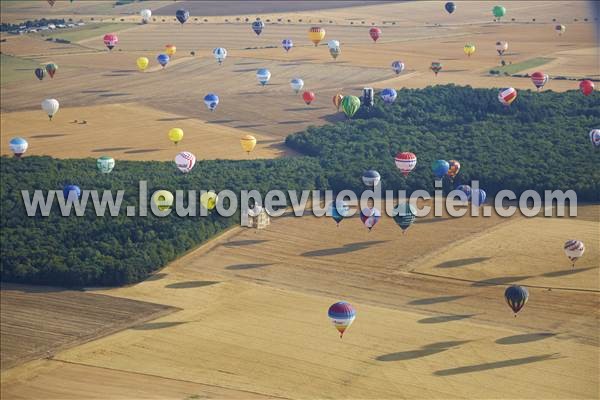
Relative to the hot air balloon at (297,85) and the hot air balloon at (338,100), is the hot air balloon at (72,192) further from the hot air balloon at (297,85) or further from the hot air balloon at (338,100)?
the hot air balloon at (297,85)

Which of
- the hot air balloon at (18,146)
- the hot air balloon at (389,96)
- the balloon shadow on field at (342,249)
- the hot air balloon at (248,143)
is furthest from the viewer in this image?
the hot air balloon at (389,96)

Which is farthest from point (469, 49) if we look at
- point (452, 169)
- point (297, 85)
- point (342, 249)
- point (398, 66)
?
point (342, 249)

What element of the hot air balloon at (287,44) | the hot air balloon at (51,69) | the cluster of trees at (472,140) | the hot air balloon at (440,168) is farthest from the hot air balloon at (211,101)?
the hot air balloon at (440,168)

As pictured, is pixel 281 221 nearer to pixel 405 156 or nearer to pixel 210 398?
pixel 405 156

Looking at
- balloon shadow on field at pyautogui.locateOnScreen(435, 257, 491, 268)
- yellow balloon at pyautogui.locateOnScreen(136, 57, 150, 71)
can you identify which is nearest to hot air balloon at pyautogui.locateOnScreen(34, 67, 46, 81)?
yellow balloon at pyautogui.locateOnScreen(136, 57, 150, 71)

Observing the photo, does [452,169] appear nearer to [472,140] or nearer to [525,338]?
[472,140]

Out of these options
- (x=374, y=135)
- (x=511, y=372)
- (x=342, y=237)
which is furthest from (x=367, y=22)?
(x=511, y=372)

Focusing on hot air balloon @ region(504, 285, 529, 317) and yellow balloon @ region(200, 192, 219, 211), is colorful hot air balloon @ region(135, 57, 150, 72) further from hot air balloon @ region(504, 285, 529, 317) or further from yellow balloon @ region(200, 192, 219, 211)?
hot air balloon @ region(504, 285, 529, 317)
